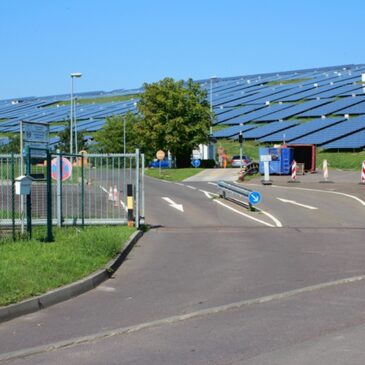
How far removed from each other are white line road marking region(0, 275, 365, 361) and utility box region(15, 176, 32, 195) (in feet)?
16.7

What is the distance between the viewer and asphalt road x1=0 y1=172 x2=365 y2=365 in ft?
18.8

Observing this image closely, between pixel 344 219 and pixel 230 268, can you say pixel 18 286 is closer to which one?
pixel 230 268

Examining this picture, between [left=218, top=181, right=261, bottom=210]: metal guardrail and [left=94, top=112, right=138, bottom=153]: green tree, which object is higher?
[left=94, top=112, right=138, bottom=153]: green tree

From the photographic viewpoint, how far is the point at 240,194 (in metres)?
22.7

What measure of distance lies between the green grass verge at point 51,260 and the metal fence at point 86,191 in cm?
218

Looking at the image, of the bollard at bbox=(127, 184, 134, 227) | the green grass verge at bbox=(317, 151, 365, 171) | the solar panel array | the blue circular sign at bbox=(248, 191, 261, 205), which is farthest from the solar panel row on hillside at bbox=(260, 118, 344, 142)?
the bollard at bbox=(127, 184, 134, 227)

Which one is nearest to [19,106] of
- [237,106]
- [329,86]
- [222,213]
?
[237,106]

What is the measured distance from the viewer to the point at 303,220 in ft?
63.0

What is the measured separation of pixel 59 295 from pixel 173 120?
48.0 m

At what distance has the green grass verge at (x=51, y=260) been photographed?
25.9ft

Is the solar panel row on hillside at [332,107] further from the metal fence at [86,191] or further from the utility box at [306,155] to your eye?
the metal fence at [86,191]

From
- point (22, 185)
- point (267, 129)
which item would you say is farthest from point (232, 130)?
point (22, 185)

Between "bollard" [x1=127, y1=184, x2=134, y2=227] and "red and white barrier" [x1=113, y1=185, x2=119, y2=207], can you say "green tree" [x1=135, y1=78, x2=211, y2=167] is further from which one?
"bollard" [x1=127, y1=184, x2=134, y2=227]

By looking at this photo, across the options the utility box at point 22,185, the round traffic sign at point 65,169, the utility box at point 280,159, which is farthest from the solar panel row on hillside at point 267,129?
the utility box at point 22,185
